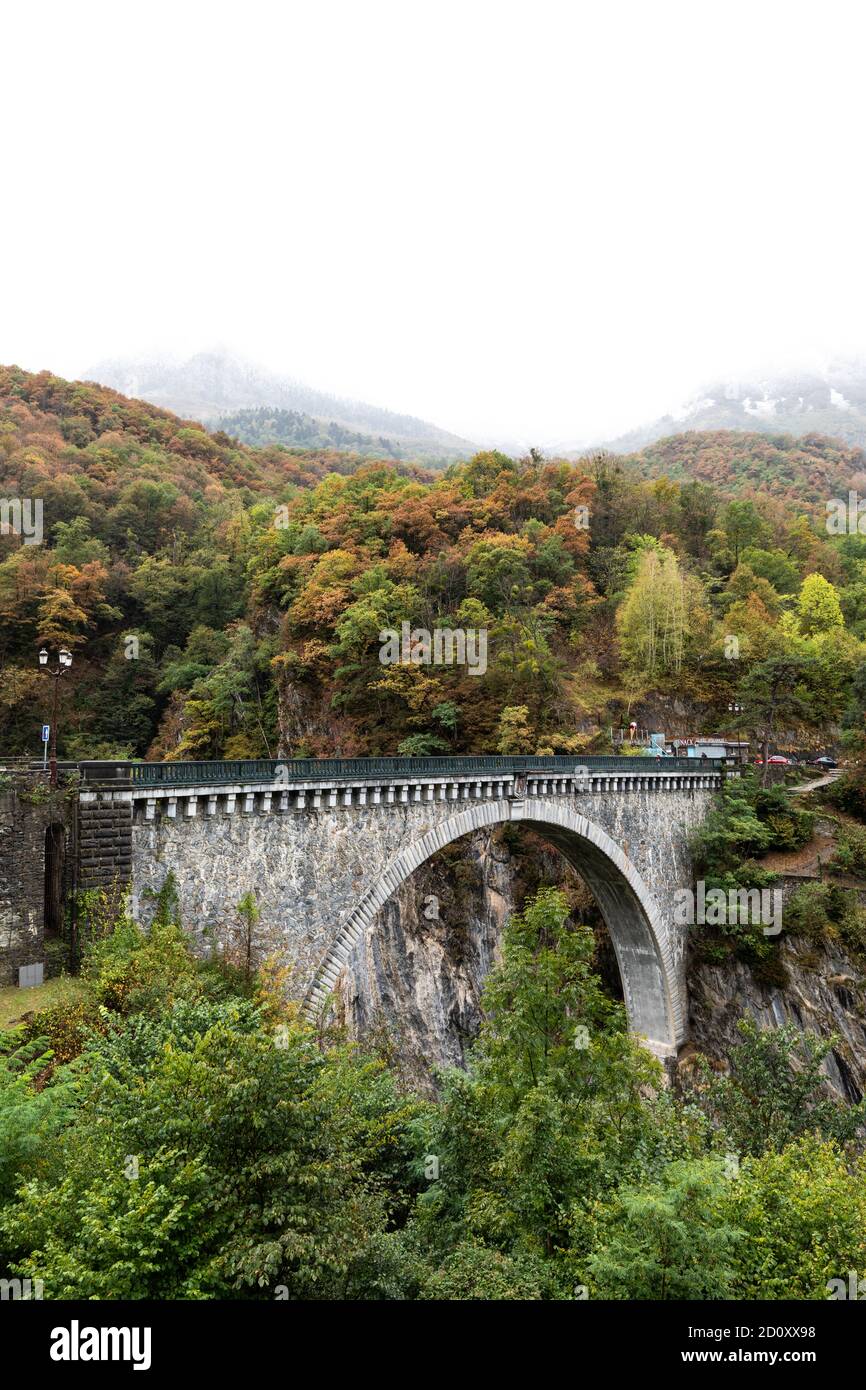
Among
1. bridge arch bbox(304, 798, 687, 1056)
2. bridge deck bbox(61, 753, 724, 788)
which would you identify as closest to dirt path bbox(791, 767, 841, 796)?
bridge deck bbox(61, 753, 724, 788)

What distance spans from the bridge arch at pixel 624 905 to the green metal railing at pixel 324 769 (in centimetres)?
120

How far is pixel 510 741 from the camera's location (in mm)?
31453

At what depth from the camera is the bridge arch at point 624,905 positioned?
75.6 ft

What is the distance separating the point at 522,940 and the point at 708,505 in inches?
1862

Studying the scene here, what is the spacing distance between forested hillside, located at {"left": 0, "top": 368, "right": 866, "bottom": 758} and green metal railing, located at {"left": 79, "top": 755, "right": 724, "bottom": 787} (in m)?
7.09

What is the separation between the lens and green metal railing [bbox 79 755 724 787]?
13094 millimetres

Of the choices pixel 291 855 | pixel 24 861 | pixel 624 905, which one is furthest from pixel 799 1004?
pixel 24 861

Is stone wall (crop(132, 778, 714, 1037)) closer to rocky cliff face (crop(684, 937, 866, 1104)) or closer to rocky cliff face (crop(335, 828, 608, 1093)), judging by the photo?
rocky cliff face (crop(335, 828, 608, 1093))

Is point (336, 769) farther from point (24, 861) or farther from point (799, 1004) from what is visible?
point (799, 1004)

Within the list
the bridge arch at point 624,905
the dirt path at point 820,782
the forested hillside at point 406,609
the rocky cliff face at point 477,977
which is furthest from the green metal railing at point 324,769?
the dirt path at point 820,782

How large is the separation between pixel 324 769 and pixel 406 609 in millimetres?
19027

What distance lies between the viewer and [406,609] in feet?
115

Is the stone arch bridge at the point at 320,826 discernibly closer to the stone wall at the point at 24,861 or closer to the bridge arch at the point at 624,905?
the bridge arch at the point at 624,905
